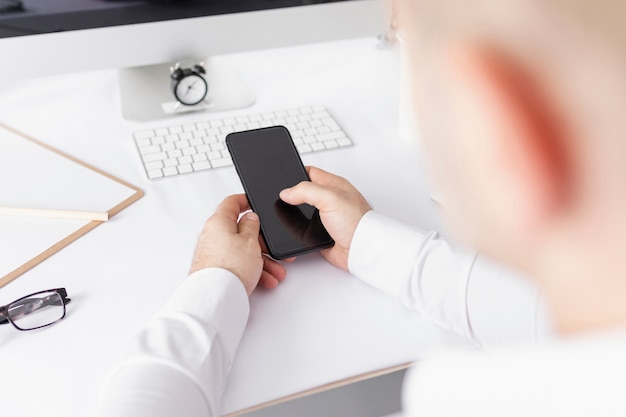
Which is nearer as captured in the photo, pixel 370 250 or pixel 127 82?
pixel 370 250

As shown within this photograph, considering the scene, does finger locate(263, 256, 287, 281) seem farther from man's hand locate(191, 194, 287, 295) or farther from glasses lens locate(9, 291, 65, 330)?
glasses lens locate(9, 291, 65, 330)

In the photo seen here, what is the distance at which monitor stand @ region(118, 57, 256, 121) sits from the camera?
0.94m

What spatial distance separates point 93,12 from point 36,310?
394 millimetres

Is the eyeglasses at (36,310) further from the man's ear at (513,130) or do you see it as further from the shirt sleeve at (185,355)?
the man's ear at (513,130)

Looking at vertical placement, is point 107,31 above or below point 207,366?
above

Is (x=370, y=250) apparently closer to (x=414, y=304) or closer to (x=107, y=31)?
(x=414, y=304)

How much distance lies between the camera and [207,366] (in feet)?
1.78

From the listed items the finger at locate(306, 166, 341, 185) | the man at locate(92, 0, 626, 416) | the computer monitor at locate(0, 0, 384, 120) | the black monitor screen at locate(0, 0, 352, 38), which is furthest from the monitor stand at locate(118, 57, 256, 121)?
the man at locate(92, 0, 626, 416)

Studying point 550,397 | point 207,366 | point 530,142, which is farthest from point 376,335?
point 530,142

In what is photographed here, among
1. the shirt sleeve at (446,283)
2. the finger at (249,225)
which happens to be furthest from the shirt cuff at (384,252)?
the finger at (249,225)

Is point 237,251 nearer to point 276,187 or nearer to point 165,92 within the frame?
point 276,187

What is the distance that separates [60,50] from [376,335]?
1.75ft

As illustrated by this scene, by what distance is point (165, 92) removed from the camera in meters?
0.98

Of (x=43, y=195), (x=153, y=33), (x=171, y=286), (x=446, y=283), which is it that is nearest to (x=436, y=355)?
(x=446, y=283)
